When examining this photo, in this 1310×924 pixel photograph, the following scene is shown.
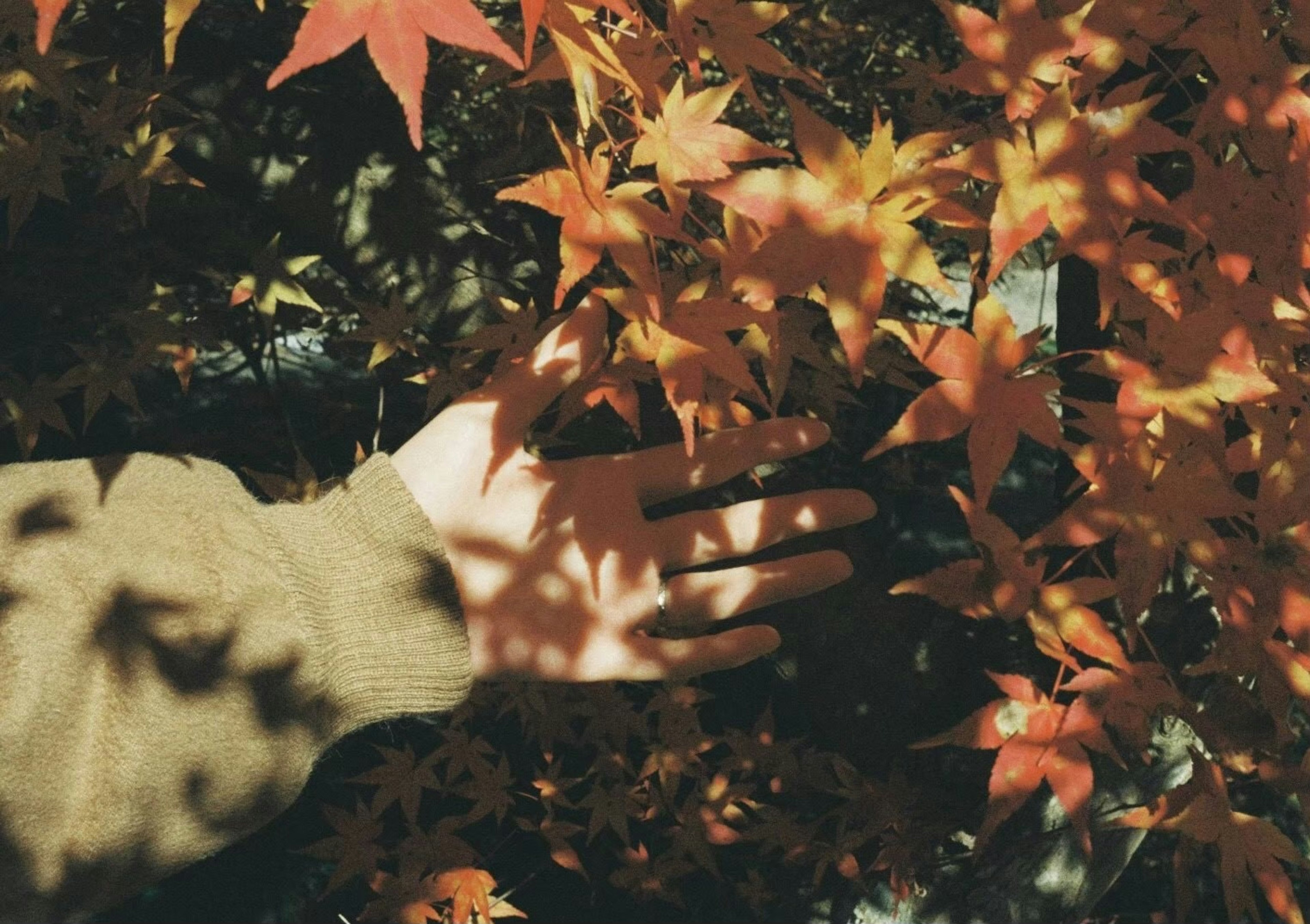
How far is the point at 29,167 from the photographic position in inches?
64.2

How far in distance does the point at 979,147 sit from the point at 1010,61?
0.15 m

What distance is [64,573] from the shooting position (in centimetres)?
101

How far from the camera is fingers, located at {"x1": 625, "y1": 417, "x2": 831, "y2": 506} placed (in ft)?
4.34

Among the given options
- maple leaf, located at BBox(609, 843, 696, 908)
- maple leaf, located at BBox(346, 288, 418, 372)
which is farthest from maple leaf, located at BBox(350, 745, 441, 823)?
maple leaf, located at BBox(346, 288, 418, 372)

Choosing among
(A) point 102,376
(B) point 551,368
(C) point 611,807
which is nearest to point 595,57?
(B) point 551,368

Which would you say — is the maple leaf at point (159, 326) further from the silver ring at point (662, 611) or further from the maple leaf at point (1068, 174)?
the maple leaf at point (1068, 174)

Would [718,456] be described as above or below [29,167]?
below

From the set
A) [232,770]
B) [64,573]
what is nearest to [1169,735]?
[232,770]

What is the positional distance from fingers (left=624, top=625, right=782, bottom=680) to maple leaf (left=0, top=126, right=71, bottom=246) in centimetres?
119

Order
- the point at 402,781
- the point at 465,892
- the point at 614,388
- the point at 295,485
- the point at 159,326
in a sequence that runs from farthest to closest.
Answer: the point at 402,781
the point at 465,892
the point at 159,326
the point at 295,485
the point at 614,388

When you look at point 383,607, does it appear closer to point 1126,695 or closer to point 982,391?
point 982,391

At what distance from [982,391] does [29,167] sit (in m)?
1.51

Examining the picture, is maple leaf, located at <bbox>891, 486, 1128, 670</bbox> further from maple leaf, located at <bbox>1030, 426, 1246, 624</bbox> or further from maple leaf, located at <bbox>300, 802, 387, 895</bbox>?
maple leaf, located at <bbox>300, 802, 387, 895</bbox>

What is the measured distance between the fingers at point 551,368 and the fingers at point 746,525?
230 millimetres
